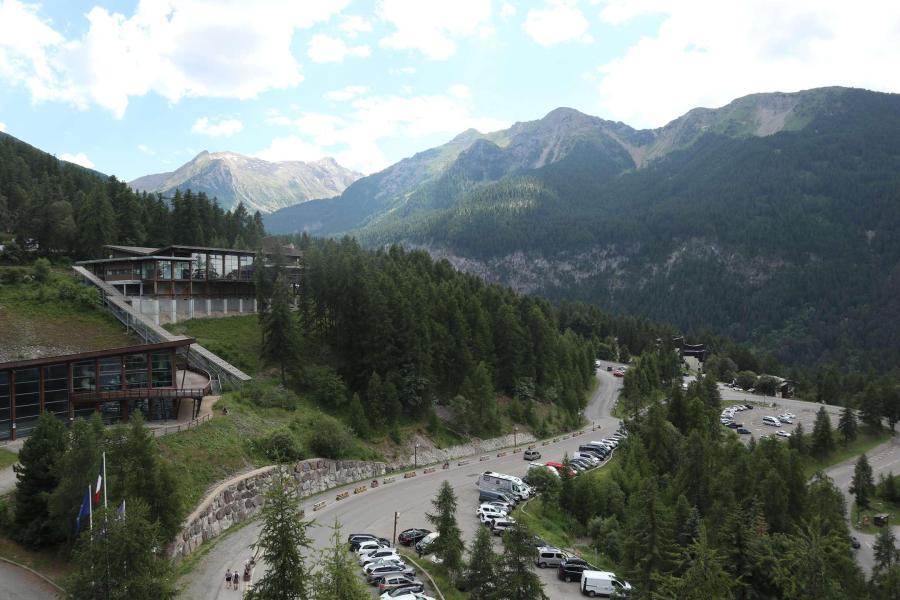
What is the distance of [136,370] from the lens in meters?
51.2

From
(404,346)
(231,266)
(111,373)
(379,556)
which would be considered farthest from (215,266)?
(379,556)

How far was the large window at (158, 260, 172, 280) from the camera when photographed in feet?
252

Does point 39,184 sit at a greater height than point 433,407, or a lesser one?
greater

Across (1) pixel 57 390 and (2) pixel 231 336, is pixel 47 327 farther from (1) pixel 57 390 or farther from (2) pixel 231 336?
(2) pixel 231 336

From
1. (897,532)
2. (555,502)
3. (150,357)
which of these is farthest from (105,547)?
(897,532)

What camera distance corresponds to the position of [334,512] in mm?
44094

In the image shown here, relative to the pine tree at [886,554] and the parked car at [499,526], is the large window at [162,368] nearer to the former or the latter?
the parked car at [499,526]

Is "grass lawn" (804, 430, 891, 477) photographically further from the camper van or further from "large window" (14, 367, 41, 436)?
"large window" (14, 367, 41, 436)

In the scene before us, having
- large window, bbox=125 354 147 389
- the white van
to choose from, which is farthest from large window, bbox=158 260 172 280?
the white van

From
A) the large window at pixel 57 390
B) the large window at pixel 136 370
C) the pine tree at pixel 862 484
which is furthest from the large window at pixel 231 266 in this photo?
the pine tree at pixel 862 484

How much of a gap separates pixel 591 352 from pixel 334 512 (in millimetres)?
85917

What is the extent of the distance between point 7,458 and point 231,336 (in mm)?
34978

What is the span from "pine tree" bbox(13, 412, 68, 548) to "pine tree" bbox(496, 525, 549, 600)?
22.0 metres

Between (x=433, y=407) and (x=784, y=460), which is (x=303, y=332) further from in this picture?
(x=784, y=460)
